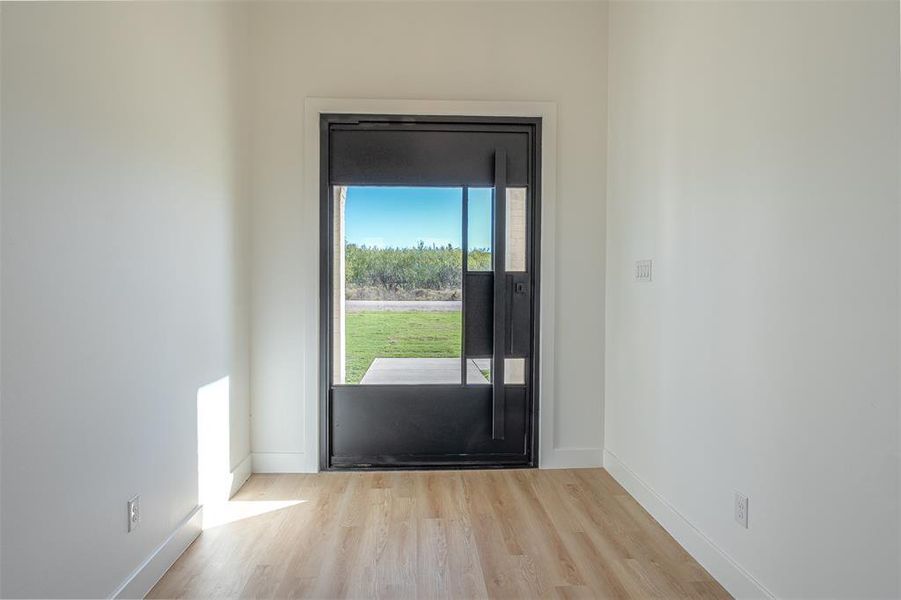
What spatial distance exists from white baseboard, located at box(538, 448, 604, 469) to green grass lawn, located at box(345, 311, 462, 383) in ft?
2.78

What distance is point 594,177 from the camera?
126 inches

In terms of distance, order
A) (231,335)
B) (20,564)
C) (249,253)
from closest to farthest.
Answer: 1. (20,564)
2. (231,335)
3. (249,253)

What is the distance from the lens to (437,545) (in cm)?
226

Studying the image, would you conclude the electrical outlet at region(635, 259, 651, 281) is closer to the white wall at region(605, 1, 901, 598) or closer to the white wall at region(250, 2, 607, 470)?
the white wall at region(605, 1, 901, 598)

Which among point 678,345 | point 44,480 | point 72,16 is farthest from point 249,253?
point 678,345

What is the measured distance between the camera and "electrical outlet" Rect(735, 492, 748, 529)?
1881 millimetres

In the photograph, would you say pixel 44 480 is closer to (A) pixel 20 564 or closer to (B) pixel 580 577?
(A) pixel 20 564

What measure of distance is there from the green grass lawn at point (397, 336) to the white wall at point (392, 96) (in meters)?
0.27

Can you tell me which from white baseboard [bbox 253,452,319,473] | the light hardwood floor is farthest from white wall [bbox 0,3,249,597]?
white baseboard [bbox 253,452,319,473]

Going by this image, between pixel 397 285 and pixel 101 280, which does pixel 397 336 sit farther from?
pixel 101 280

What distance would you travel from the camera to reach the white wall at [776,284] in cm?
137

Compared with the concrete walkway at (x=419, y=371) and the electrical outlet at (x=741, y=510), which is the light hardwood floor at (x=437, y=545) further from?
the concrete walkway at (x=419, y=371)

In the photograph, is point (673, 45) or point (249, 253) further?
point (249, 253)

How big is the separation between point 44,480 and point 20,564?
20cm
